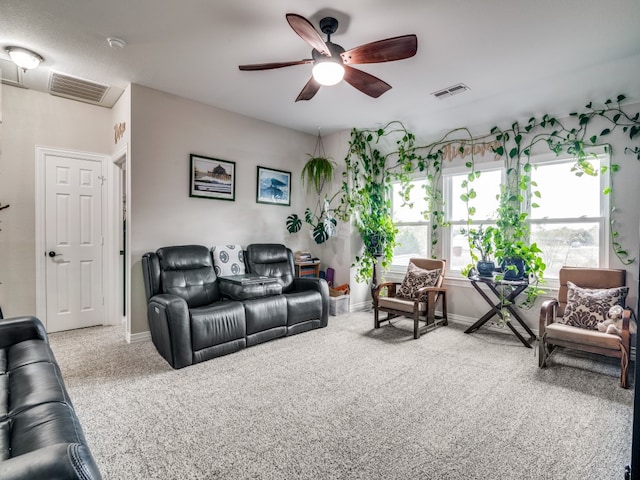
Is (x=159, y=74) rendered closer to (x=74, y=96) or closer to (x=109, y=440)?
(x=74, y=96)

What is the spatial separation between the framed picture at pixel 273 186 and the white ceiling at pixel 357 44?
37.1 inches

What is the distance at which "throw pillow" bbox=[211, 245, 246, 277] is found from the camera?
12.4ft

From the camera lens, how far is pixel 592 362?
3002 millimetres

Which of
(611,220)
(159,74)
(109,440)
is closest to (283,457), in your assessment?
(109,440)

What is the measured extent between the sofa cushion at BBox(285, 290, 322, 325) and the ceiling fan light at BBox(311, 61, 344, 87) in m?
2.24

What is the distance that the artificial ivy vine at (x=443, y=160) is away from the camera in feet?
11.1

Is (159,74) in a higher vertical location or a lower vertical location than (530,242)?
higher

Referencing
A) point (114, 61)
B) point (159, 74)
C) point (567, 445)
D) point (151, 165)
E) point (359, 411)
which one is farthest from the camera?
point (151, 165)

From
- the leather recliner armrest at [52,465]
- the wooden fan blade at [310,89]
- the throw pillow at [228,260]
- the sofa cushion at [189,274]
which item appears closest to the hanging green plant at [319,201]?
the throw pillow at [228,260]

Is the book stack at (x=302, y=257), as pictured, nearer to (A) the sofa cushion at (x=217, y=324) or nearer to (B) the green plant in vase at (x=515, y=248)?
(A) the sofa cushion at (x=217, y=324)

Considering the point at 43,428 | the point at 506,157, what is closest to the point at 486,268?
the point at 506,157

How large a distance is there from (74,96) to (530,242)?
550cm

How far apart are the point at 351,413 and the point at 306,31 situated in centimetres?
241

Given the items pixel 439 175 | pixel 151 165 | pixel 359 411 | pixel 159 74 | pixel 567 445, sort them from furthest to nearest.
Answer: pixel 439 175, pixel 151 165, pixel 159 74, pixel 359 411, pixel 567 445
